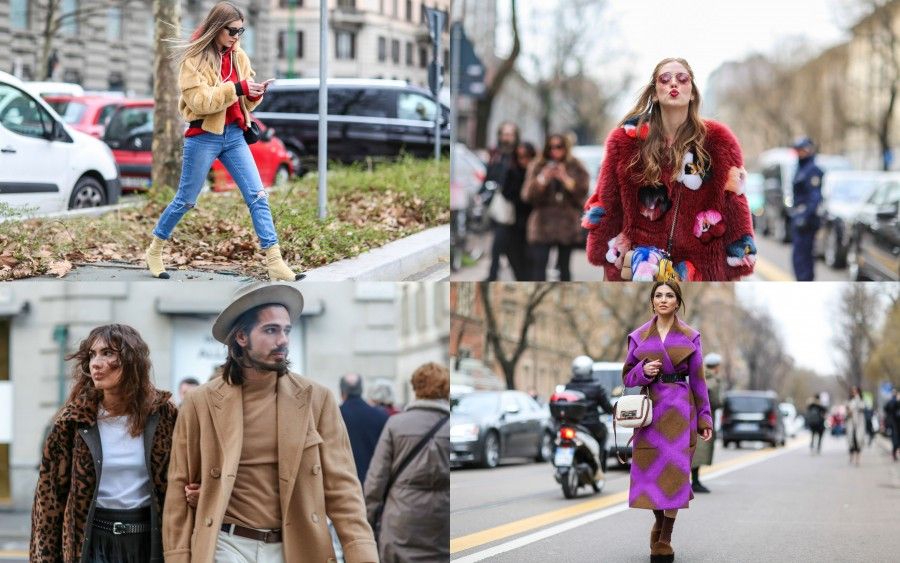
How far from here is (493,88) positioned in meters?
27.6

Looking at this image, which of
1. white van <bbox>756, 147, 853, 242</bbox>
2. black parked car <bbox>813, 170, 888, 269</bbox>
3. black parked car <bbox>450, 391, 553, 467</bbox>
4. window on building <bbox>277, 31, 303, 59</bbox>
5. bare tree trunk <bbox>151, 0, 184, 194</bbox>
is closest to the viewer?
black parked car <bbox>450, 391, 553, 467</bbox>

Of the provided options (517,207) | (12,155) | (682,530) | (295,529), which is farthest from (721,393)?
(517,207)

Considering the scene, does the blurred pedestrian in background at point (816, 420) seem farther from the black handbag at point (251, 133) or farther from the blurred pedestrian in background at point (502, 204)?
the blurred pedestrian in background at point (502, 204)

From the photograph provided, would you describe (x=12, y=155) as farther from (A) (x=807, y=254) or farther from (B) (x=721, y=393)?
(A) (x=807, y=254)

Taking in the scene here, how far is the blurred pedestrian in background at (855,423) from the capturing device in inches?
A: 307

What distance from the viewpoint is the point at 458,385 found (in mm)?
7477

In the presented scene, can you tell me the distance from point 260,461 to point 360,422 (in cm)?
280

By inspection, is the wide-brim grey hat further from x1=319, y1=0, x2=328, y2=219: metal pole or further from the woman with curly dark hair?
x1=319, y1=0, x2=328, y2=219: metal pole

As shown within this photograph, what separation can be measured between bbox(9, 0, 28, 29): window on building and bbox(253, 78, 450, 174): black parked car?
1.73 meters

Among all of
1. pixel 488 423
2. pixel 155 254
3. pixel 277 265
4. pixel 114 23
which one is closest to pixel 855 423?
pixel 488 423

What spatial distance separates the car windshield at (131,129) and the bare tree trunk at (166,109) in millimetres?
153

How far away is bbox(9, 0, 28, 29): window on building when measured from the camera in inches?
356

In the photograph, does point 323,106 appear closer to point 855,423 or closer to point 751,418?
point 751,418

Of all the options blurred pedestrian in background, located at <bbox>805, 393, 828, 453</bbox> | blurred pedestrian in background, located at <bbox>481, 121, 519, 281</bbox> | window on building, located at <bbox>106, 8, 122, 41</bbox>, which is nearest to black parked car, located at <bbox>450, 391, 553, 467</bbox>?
blurred pedestrian in background, located at <bbox>805, 393, 828, 453</bbox>
